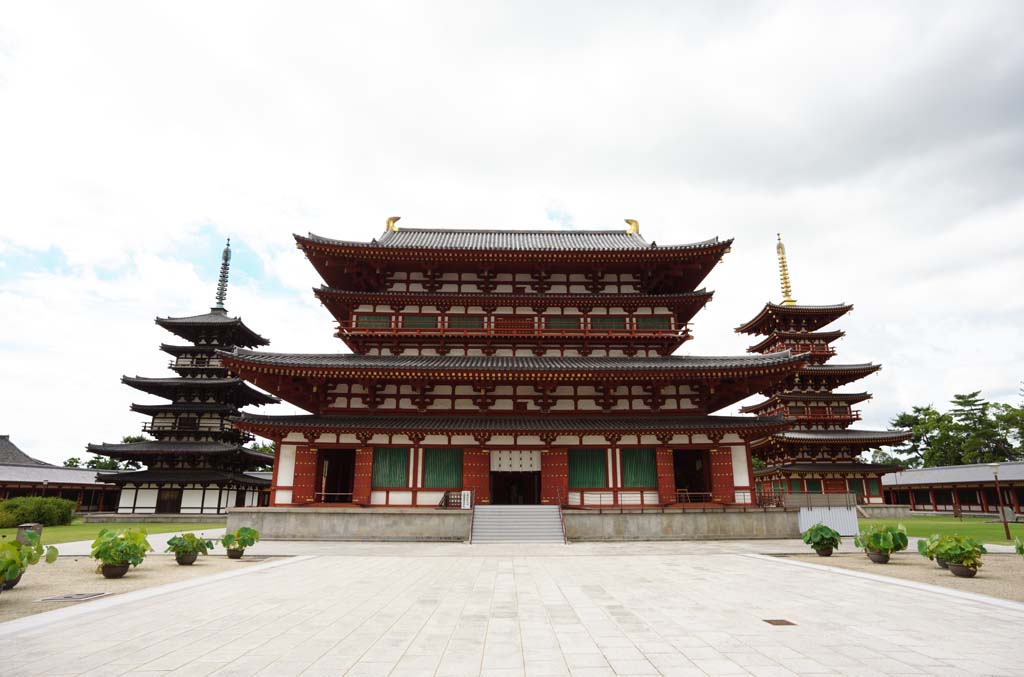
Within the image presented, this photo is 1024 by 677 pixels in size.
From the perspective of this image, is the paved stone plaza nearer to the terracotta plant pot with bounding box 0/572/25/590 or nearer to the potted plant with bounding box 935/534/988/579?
the terracotta plant pot with bounding box 0/572/25/590

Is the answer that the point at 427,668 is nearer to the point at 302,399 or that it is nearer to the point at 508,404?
the point at 508,404

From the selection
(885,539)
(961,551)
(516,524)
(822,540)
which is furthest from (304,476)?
(961,551)

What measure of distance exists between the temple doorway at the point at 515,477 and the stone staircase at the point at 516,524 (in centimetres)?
252

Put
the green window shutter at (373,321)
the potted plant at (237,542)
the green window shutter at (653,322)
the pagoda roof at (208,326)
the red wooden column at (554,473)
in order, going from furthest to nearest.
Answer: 1. the pagoda roof at (208,326)
2. the green window shutter at (653,322)
3. the green window shutter at (373,321)
4. the red wooden column at (554,473)
5. the potted plant at (237,542)

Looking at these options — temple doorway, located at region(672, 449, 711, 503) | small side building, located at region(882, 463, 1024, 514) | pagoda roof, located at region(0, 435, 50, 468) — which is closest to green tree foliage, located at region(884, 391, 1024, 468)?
small side building, located at region(882, 463, 1024, 514)

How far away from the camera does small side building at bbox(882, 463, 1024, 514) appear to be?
42247 mm

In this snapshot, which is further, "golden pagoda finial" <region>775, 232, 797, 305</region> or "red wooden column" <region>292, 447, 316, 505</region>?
"golden pagoda finial" <region>775, 232, 797, 305</region>

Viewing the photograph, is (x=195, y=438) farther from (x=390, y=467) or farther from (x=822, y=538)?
(x=822, y=538)

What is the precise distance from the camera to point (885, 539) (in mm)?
14711

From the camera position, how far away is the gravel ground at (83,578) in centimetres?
934

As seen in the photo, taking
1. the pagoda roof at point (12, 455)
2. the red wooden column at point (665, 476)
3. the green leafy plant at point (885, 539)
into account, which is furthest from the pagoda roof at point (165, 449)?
the green leafy plant at point (885, 539)

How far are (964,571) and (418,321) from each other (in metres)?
23.5

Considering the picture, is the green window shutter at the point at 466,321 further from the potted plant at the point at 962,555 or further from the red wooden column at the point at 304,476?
the potted plant at the point at 962,555

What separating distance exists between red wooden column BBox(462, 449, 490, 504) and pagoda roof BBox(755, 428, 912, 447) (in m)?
28.7
